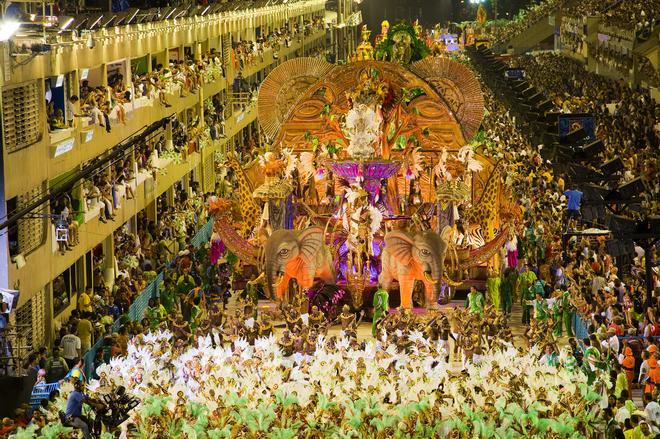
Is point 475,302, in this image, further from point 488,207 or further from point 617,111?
point 617,111

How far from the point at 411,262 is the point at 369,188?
3054mm

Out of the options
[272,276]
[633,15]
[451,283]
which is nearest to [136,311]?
[272,276]

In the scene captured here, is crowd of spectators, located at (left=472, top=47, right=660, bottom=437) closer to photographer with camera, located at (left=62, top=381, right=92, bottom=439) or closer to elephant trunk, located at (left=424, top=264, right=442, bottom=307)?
elephant trunk, located at (left=424, top=264, right=442, bottom=307)

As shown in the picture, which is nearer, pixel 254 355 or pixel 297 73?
pixel 254 355

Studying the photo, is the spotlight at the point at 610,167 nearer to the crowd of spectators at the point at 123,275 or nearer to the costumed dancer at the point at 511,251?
the costumed dancer at the point at 511,251

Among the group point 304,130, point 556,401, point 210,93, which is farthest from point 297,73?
point 556,401

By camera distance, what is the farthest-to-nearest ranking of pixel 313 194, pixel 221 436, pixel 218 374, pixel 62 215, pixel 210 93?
pixel 210 93
pixel 313 194
pixel 62 215
pixel 218 374
pixel 221 436

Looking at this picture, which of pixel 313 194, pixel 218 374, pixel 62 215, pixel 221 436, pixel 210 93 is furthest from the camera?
pixel 210 93

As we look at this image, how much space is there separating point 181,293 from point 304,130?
21.5ft

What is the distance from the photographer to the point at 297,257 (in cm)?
3588

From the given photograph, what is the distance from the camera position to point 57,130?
1332 inches

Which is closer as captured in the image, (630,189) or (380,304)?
(630,189)

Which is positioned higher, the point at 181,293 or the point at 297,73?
the point at 297,73

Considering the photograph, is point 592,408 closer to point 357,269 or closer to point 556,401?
point 556,401
